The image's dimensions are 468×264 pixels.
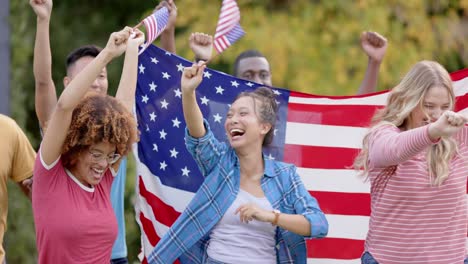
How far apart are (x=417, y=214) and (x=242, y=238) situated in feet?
2.80

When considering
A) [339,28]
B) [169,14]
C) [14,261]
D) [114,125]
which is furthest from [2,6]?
[339,28]

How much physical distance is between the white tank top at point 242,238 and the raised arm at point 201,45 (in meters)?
1.41

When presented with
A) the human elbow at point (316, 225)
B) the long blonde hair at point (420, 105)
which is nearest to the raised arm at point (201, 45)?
the long blonde hair at point (420, 105)

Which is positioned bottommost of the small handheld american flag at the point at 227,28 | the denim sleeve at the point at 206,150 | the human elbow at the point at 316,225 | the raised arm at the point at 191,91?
the human elbow at the point at 316,225

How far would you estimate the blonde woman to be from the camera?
5746mm

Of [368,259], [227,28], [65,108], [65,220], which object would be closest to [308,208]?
[368,259]

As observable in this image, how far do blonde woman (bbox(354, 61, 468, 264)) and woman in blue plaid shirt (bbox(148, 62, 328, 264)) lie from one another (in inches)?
12.6

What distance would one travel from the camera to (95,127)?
18.0ft

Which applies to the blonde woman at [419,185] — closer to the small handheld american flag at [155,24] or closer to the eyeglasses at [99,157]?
the eyeglasses at [99,157]

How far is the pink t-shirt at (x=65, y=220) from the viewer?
18.0 ft

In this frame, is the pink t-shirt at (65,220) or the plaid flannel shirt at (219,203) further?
the plaid flannel shirt at (219,203)

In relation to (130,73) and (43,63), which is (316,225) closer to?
(130,73)

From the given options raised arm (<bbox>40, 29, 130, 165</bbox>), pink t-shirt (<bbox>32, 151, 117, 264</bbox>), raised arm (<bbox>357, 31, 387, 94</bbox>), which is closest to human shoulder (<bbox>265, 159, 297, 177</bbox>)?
pink t-shirt (<bbox>32, 151, 117, 264</bbox>)

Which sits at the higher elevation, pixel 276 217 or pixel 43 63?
pixel 43 63
